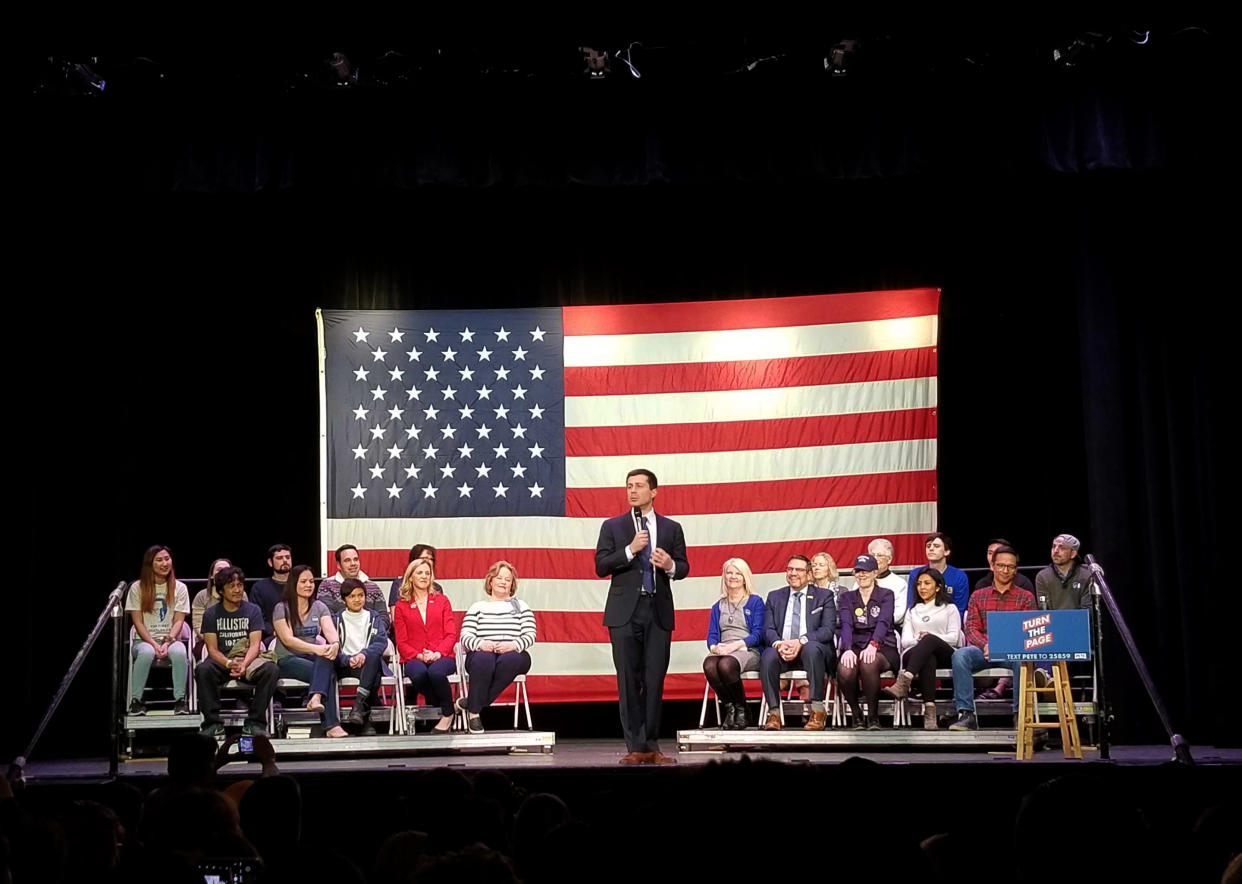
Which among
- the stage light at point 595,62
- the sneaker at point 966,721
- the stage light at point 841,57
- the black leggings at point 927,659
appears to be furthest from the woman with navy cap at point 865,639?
→ the stage light at point 595,62

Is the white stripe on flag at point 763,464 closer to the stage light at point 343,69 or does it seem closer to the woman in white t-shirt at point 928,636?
the woman in white t-shirt at point 928,636

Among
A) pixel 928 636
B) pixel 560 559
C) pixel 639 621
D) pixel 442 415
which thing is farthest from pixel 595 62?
pixel 928 636

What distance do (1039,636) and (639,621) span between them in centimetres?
200

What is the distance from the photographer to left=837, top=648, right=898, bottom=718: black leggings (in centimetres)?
780

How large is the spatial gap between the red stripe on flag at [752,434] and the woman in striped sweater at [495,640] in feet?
3.54

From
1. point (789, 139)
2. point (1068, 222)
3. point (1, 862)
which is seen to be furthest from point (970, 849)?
point (1068, 222)

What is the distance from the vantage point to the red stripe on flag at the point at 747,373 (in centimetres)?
891

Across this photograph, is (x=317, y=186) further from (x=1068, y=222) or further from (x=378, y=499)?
(x=1068, y=222)

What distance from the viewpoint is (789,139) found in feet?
25.6

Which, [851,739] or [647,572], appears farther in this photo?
[851,739]

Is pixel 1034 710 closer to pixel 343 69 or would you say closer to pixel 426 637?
pixel 426 637

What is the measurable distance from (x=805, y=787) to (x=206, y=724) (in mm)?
6523

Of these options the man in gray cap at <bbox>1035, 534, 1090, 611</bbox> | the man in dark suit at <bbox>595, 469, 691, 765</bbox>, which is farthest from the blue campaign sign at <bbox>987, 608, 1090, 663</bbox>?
the man in dark suit at <bbox>595, 469, 691, 765</bbox>

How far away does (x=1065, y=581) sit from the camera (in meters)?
8.12
